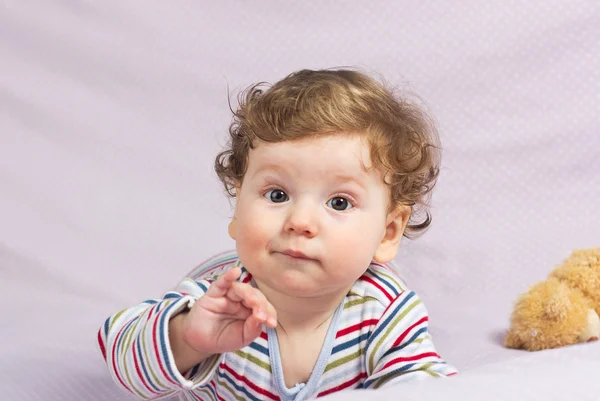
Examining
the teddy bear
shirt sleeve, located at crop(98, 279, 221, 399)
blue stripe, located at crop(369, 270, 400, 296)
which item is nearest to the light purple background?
the teddy bear

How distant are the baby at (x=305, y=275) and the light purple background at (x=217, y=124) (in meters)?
0.53

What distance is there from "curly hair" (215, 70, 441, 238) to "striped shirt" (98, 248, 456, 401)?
132 mm

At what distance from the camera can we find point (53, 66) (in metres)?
1.92

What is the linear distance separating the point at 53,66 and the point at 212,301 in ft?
3.72

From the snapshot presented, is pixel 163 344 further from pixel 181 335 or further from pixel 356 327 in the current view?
pixel 356 327

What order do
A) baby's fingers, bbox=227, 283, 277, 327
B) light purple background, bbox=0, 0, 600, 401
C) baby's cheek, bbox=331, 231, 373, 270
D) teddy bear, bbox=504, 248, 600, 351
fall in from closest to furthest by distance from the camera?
baby's fingers, bbox=227, 283, 277, 327, baby's cheek, bbox=331, 231, 373, 270, teddy bear, bbox=504, 248, 600, 351, light purple background, bbox=0, 0, 600, 401

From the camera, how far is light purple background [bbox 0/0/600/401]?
5.66 ft

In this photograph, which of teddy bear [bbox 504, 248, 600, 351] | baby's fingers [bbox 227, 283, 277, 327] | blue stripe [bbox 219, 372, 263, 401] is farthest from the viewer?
teddy bear [bbox 504, 248, 600, 351]

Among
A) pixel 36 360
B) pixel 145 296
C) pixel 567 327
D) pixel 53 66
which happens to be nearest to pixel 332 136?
pixel 567 327

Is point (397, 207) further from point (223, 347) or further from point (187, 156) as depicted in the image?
point (187, 156)

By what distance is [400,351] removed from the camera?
3.61 ft

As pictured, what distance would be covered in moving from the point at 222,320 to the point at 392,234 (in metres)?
0.30

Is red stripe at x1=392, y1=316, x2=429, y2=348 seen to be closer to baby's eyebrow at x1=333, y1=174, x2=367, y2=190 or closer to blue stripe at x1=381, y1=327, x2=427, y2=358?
blue stripe at x1=381, y1=327, x2=427, y2=358

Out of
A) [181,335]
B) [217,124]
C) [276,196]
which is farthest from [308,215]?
[217,124]
